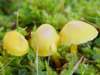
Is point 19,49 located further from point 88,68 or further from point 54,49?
point 88,68

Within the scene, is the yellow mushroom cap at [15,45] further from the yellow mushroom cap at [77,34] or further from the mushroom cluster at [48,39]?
the yellow mushroom cap at [77,34]

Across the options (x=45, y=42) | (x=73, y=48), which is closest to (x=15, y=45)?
(x=45, y=42)

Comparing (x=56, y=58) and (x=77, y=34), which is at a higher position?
(x=77, y=34)

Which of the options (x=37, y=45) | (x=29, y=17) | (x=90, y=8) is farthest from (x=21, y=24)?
(x=90, y=8)

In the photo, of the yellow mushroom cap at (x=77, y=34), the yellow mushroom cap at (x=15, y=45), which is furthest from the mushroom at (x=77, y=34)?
the yellow mushroom cap at (x=15, y=45)

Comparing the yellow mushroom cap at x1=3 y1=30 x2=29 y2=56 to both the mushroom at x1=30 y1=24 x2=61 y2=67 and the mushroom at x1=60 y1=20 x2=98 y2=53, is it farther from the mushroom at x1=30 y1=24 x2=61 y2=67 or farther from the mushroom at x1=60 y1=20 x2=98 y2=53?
the mushroom at x1=60 y1=20 x2=98 y2=53

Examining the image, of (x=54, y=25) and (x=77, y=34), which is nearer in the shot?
(x=77, y=34)

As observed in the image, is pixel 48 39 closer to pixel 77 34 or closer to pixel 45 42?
pixel 45 42
